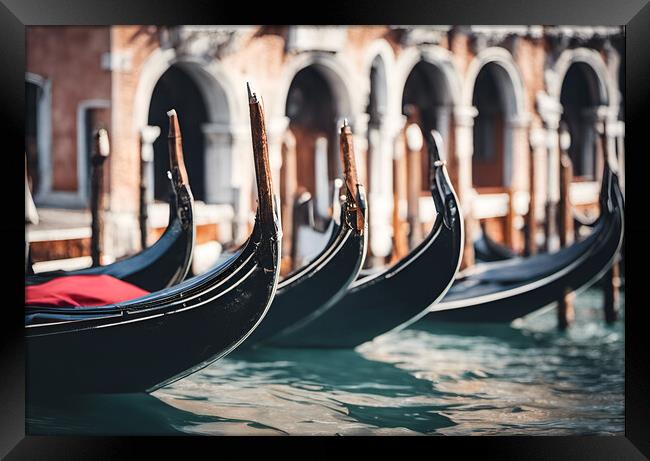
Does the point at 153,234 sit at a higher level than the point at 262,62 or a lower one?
lower

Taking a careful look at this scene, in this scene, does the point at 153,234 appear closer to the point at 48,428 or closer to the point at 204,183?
the point at 204,183

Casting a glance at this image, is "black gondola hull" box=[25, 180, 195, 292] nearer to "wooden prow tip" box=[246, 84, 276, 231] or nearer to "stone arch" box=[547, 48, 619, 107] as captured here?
"wooden prow tip" box=[246, 84, 276, 231]

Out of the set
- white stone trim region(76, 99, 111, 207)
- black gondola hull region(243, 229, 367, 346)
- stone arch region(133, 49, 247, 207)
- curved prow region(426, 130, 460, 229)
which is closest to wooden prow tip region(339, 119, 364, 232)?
black gondola hull region(243, 229, 367, 346)

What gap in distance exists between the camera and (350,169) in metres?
3.42

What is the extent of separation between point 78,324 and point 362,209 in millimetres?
864

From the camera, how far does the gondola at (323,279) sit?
11.7 feet

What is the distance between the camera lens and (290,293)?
145 inches

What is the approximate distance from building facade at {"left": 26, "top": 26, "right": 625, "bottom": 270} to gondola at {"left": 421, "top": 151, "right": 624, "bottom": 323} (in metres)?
0.10

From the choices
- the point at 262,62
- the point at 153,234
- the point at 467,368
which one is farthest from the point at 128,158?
the point at 467,368

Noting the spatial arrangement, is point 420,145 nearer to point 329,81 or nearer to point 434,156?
point 329,81

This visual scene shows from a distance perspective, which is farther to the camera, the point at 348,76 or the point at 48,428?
the point at 348,76

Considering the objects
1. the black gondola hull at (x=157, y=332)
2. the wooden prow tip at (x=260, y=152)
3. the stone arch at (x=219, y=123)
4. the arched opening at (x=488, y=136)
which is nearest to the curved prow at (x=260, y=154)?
the wooden prow tip at (x=260, y=152)

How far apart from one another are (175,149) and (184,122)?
1.95 feet
